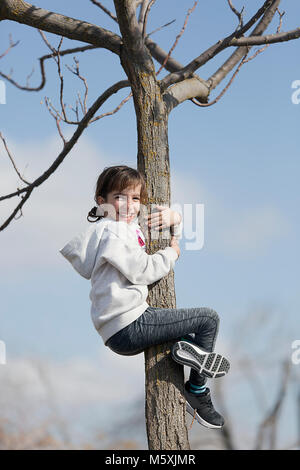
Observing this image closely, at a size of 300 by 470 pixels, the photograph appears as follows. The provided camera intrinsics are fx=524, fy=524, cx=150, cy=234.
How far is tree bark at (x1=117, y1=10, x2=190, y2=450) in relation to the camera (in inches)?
112

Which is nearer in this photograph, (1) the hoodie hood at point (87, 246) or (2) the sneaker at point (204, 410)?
(1) the hoodie hood at point (87, 246)

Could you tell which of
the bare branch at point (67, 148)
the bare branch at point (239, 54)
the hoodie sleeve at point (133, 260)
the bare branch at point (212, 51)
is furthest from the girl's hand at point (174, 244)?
the bare branch at point (239, 54)

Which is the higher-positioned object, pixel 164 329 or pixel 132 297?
pixel 132 297

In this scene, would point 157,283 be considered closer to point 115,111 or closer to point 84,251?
point 84,251

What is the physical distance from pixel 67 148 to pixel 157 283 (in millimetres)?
1602

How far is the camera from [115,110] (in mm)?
4340

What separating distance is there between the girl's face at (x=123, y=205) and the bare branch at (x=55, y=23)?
1162mm

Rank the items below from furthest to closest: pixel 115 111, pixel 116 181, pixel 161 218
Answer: pixel 115 111 → pixel 161 218 → pixel 116 181

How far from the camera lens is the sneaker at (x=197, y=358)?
9.10 feet

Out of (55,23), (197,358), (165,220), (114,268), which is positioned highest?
(55,23)

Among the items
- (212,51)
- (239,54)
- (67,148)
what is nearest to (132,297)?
(67,148)

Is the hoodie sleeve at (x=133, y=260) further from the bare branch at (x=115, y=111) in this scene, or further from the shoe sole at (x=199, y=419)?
the bare branch at (x=115, y=111)

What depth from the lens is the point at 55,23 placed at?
140 inches

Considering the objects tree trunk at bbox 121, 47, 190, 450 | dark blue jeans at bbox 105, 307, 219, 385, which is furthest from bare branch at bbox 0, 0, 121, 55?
dark blue jeans at bbox 105, 307, 219, 385
